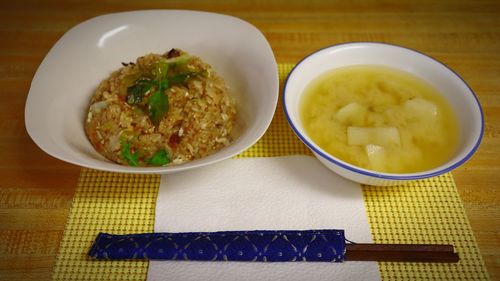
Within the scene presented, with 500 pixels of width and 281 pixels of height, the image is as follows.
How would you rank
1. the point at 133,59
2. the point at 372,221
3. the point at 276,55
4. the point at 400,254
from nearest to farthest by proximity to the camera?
the point at 400,254
the point at 372,221
the point at 133,59
the point at 276,55

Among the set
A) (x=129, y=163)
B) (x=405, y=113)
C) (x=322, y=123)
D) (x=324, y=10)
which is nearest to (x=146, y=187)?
(x=129, y=163)

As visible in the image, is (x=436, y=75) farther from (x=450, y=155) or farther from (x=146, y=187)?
(x=146, y=187)

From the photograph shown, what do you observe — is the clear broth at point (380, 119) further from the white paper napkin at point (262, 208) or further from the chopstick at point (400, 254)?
the chopstick at point (400, 254)

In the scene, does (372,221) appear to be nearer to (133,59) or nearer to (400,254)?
(400,254)

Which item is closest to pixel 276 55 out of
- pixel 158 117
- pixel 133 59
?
pixel 133 59

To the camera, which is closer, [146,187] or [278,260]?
[278,260]

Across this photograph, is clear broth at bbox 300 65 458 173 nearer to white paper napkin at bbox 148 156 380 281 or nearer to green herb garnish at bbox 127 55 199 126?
white paper napkin at bbox 148 156 380 281
